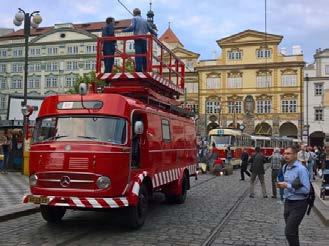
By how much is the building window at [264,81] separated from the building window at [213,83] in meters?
6.29

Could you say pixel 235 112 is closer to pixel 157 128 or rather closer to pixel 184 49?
pixel 184 49

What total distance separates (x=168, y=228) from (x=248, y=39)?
69.9 meters

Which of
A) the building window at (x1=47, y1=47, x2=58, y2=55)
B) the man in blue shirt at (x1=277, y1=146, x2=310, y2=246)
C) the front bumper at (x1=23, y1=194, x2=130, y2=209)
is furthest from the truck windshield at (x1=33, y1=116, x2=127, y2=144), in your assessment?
the building window at (x1=47, y1=47, x2=58, y2=55)

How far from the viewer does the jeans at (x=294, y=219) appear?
25.2ft

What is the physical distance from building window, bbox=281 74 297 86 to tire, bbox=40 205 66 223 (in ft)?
226

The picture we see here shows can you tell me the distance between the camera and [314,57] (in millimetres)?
75688

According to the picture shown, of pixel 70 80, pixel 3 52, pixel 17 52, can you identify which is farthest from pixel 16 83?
pixel 70 80

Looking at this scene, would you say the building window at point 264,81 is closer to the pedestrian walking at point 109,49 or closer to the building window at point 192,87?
the building window at point 192,87

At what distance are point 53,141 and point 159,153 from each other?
3087 millimetres

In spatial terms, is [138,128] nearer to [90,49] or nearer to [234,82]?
[234,82]

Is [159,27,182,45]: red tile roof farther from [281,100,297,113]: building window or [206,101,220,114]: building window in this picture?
[281,100,297,113]: building window

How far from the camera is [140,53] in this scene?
1359cm

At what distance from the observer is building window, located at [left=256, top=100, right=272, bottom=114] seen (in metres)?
78.4

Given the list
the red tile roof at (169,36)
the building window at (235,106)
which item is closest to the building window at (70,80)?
the red tile roof at (169,36)
